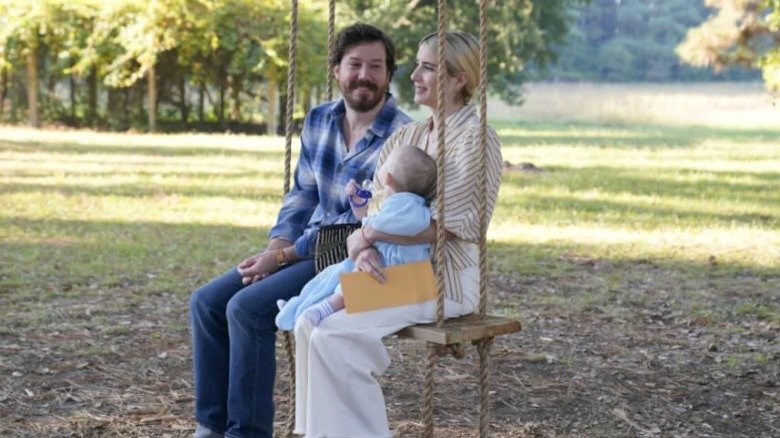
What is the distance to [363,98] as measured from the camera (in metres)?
4.36

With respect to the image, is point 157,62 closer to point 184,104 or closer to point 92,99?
point 184,104

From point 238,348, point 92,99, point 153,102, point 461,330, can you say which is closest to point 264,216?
point 238,348

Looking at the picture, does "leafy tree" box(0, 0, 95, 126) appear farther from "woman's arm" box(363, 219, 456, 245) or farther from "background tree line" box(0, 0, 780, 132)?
"woman's arm" box(363, 219, 456, 245)

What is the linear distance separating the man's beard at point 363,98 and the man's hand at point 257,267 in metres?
0.62

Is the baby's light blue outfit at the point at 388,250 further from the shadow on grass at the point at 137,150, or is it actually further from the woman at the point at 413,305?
the shadow on grass at the point at 137,150

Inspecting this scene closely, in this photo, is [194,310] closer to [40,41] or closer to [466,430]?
[466,430]

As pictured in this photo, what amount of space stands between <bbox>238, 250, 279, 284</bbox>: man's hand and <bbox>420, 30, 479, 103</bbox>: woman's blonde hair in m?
0.98

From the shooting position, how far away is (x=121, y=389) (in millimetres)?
5512

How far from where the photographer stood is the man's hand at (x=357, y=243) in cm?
383

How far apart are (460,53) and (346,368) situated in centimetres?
108

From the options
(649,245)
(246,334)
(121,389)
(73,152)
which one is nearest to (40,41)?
(73,152)

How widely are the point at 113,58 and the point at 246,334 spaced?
2188 cm

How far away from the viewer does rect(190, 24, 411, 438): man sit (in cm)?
409

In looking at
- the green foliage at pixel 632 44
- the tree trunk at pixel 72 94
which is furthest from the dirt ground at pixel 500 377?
the green foliage at pixel 632 44
